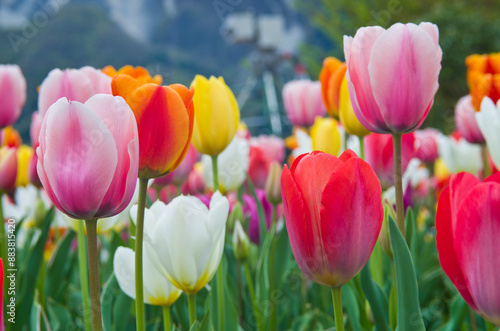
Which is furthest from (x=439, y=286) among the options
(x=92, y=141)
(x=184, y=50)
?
(x=184, y=50)

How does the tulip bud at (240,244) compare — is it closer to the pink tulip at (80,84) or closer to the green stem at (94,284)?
the pink tulip at (80,84)

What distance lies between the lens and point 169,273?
560mm

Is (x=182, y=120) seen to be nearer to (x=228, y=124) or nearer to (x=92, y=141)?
(x=92, y=141)

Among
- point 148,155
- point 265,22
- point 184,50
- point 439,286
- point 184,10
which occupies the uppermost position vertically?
point 184,10

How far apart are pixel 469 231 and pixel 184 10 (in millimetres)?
25623

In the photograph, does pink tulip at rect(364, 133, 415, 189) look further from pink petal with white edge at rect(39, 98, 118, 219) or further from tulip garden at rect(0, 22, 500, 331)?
pink petal with white edge at rect(39, 98, 118, 219)

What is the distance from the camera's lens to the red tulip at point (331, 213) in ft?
1.31

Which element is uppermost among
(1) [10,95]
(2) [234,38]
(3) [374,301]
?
(2) [234,38]

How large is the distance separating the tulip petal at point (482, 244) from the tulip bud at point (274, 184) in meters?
0.70

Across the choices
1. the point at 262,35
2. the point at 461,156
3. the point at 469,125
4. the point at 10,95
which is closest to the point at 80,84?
the point at 10,95

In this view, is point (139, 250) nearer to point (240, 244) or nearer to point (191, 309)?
point (191, 309)

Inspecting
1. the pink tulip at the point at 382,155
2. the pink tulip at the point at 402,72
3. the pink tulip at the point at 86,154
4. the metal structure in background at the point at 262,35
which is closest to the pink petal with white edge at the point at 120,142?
the pink tulip at the point at 86,154

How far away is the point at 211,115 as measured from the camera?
0.75m

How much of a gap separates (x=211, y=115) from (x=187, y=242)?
9.6 inches
